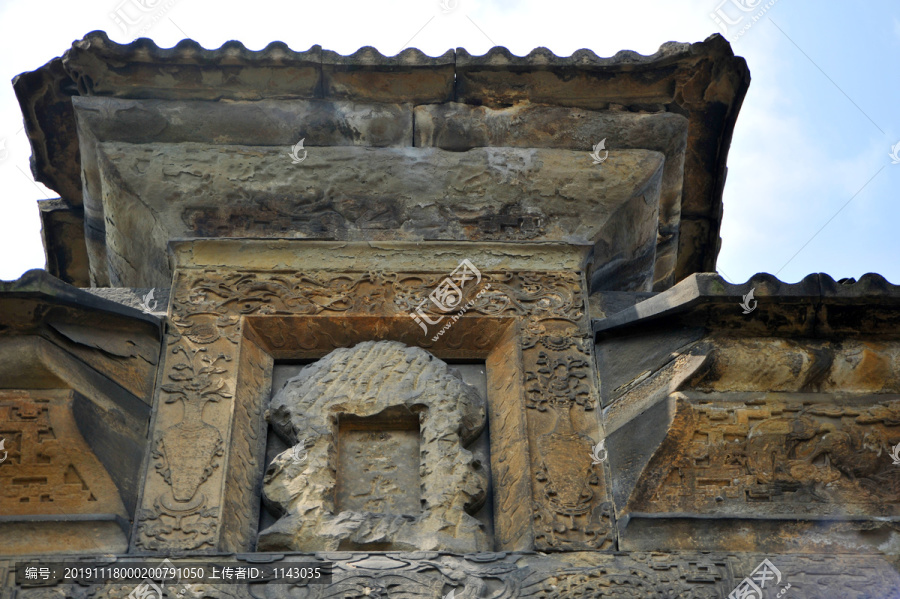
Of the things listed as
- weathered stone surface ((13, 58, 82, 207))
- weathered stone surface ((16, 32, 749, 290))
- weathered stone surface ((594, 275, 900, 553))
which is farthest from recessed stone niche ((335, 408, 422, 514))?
weathered stone surface ((13, 58, 82, 207))

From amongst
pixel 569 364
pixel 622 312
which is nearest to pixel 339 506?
pixel 569 364

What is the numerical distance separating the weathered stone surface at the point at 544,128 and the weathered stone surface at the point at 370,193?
78 millimetres

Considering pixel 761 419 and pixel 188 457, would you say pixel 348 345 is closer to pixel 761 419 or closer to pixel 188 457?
pixel 188 457

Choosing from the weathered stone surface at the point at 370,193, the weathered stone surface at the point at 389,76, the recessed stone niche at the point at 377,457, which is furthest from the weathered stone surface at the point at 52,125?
the recessed stone niche at the point at 377,457

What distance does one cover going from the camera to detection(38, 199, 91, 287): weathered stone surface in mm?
6602

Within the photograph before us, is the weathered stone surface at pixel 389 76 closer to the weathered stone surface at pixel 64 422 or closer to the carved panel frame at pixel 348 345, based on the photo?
the carved panel frame at pixel 348 345

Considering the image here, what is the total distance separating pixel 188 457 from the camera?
15.1 ft

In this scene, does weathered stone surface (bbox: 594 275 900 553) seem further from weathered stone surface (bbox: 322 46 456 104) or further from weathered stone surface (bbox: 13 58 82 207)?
weathered stone surface (bbox: 13 58 82 207)

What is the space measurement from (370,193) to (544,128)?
0.96 meters

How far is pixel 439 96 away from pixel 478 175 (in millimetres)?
480

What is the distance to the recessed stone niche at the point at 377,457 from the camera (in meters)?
4.38

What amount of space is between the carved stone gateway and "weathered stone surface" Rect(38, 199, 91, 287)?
0.19 m

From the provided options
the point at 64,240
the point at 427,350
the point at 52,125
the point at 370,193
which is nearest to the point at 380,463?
the point at 427,350

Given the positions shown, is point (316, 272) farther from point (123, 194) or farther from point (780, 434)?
point (780, 434)
